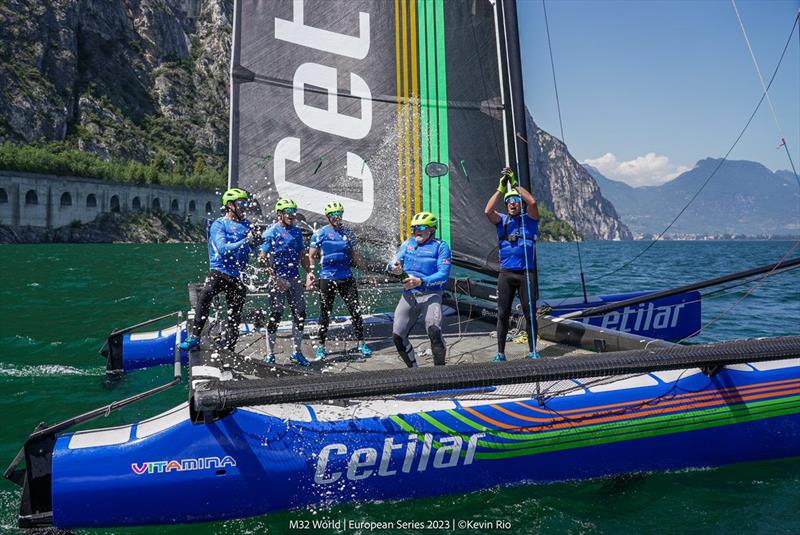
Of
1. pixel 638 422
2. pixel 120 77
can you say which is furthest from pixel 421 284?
pixel 120 77

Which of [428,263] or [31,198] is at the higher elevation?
[31,198]

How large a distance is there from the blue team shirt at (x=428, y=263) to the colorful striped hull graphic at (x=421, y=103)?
1528 mm

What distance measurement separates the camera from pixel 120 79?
313 ft

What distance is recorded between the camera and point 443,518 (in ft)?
15.8

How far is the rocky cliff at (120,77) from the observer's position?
78000 millimetres

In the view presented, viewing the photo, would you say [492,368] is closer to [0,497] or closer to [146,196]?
[0,497]

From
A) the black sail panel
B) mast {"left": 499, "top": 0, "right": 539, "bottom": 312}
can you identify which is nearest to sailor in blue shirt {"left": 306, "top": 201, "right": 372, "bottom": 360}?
the black sail panel

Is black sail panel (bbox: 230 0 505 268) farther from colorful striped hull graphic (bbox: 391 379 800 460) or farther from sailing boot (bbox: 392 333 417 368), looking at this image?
colorful striped hull graphic (bbox: 391 379 800 460)

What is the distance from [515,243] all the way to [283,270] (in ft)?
8.45

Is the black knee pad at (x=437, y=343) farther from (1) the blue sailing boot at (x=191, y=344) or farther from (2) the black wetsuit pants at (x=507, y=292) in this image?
(1) the blue sailing boot at (x=191, y=344)

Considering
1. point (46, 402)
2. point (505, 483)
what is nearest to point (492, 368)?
point (505, 483)

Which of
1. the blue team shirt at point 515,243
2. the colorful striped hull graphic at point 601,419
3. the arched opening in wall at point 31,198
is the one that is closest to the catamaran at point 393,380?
the colorful striped hull graphic at point 601,419

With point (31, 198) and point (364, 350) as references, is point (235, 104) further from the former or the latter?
point (31, 198)

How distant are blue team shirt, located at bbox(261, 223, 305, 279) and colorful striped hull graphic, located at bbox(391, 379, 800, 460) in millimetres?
2738
